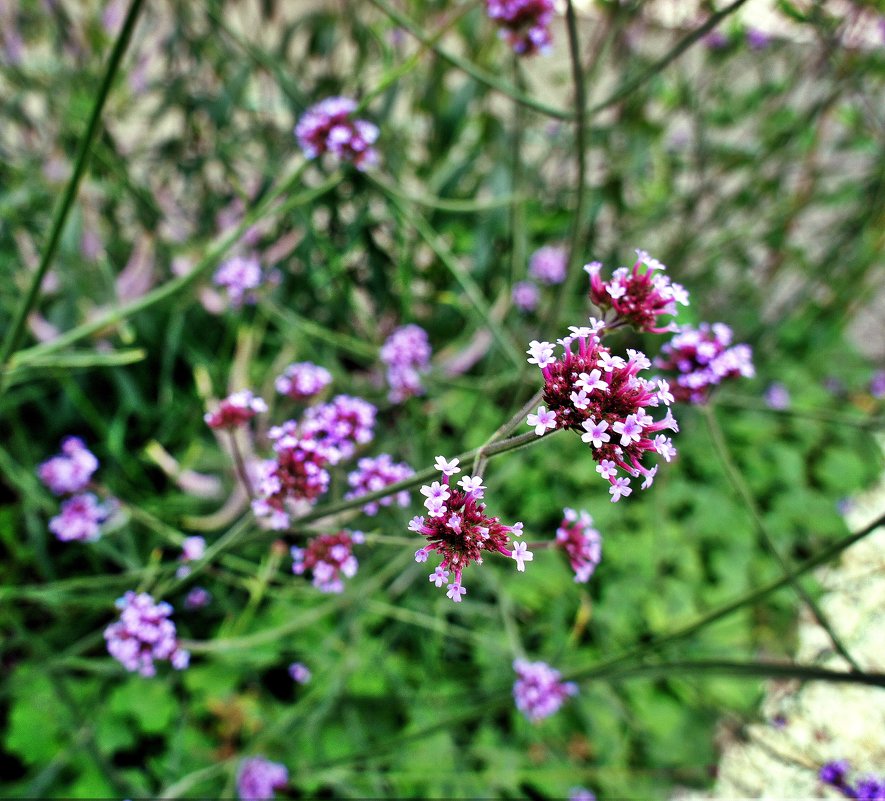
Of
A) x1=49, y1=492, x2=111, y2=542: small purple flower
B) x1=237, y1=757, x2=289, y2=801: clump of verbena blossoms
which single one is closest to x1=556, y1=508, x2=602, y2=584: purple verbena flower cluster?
x1=237, y1=757, x2=289, y2=801: clump of verbena blossoms

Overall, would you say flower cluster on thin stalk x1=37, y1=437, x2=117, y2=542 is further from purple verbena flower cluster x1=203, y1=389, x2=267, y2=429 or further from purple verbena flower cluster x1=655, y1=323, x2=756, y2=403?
purple verbena flower cluster x1=655, y1=323, x2=756, y2=403

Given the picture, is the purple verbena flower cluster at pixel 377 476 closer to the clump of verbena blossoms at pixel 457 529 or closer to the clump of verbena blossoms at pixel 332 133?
the clump of verbena blossoms at pixel 457 529

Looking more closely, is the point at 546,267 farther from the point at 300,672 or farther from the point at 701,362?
the point at 300,672

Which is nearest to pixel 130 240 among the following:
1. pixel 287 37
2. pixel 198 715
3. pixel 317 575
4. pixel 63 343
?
pixel 287 37

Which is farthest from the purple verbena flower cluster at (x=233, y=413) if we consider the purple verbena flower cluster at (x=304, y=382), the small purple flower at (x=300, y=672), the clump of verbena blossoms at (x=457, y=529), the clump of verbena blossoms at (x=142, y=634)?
the small purple flower at (x=300, y=672)

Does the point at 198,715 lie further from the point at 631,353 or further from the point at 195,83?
the point at 195,83

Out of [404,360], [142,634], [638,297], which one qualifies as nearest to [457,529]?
[638,297]
